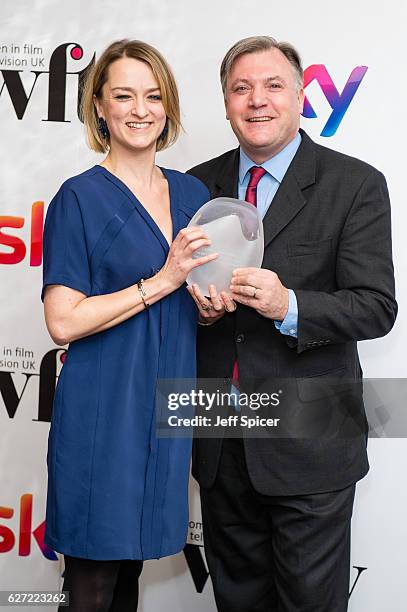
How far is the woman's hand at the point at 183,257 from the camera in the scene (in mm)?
1293

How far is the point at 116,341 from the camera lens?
1.36 m

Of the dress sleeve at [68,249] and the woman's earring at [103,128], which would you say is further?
the woman's earring at [103,128]

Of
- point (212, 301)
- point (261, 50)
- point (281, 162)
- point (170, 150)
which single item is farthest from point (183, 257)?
→ point (170, 150)

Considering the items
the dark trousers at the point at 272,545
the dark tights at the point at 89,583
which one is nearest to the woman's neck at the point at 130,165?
the dark trousers at the point at 272,545

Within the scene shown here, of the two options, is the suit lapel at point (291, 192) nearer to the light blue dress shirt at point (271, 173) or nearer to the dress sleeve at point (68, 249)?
the light blue dress shirt at point (271, 173)

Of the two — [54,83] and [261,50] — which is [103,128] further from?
[54,83]

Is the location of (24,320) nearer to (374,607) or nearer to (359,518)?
(359,518)

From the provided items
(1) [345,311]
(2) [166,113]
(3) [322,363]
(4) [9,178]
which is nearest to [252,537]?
(3) [322,363]

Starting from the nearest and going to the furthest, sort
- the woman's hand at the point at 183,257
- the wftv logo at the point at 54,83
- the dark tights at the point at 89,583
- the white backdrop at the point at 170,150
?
the woman's hand at the point at 183,257
the dark tights at the point at 89,583
the white backdrop at the point at 170,150
the wftv logo at the point at 54,83

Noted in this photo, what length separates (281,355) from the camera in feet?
4.83

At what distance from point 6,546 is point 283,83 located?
4.65 ft

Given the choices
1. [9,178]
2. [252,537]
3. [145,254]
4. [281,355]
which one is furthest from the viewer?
[9,178]

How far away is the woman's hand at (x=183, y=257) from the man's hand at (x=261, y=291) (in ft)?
0.19

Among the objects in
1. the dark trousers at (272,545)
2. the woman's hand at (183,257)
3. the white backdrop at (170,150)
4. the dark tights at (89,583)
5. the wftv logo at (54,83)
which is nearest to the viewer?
the woman's hand at (183,257)
